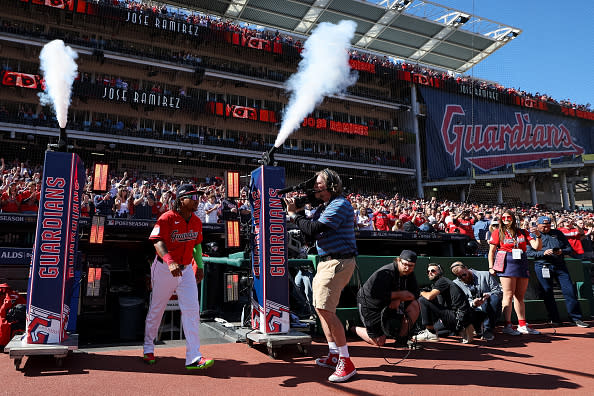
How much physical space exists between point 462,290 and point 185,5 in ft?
111

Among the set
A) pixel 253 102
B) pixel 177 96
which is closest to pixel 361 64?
pixel 253 102

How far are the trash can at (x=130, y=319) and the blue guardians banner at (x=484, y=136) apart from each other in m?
32.0

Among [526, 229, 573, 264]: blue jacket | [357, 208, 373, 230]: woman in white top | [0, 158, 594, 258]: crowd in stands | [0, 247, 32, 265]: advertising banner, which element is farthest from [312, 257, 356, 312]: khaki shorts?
[357, 208, 373, 230]: woman in white top

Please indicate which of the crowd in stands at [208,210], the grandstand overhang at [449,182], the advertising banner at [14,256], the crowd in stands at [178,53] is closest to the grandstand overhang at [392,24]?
the crowd in stands at [178,53]

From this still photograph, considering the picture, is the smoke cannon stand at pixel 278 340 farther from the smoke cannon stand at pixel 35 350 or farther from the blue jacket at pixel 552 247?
the blue jacket at pixel 552 247

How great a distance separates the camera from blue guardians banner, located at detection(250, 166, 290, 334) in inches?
191

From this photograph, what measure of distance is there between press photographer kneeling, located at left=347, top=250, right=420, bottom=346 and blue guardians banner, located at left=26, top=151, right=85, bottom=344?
133 inches

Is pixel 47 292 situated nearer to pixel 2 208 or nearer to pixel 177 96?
pixel 2 208

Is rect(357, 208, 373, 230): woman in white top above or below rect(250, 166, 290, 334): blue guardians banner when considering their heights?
above

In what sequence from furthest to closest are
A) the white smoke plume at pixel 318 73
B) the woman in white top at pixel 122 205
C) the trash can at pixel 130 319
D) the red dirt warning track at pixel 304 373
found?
the woman in white top at pixel 122 205
the trash can at pixel 130 319
the white smoke plume at pixel 318 73
the red dirt warning track at pixel 304 373

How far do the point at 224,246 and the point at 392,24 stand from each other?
3267 centimetres

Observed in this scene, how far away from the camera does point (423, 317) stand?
6.10 m

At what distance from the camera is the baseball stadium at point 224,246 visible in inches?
160

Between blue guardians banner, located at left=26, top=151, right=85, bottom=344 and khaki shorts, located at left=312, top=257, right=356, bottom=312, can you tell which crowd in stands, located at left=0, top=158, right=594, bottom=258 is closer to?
khaki shorts, located at left=312, top=257, right=356, bottom=312
